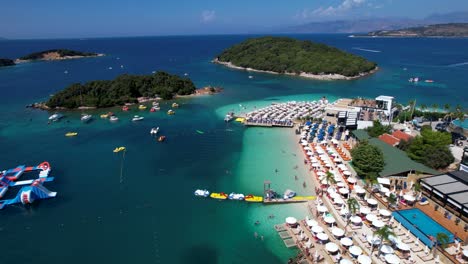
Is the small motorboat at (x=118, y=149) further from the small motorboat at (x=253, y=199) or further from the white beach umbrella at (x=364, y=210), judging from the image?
the white beach umbrella at (x=364, y=210)

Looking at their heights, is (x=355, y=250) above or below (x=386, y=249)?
below

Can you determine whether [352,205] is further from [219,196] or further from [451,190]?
[219,196]

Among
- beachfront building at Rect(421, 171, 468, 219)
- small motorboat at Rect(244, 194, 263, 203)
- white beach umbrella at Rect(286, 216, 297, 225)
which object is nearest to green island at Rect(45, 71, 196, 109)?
small motorboat at Rect(244, 194, 263, 203)

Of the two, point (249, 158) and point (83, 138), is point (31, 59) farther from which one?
point (249, 158)

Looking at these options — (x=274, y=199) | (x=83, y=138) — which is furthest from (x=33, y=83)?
(x=274, y=199)

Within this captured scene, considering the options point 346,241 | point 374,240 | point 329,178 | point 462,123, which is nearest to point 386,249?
point 374,240

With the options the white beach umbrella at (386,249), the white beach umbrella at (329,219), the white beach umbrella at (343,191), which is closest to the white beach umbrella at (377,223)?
the white beach umbrella at (386,249)

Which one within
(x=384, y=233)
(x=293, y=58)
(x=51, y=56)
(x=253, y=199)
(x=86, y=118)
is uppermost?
(x=51, y=56)
